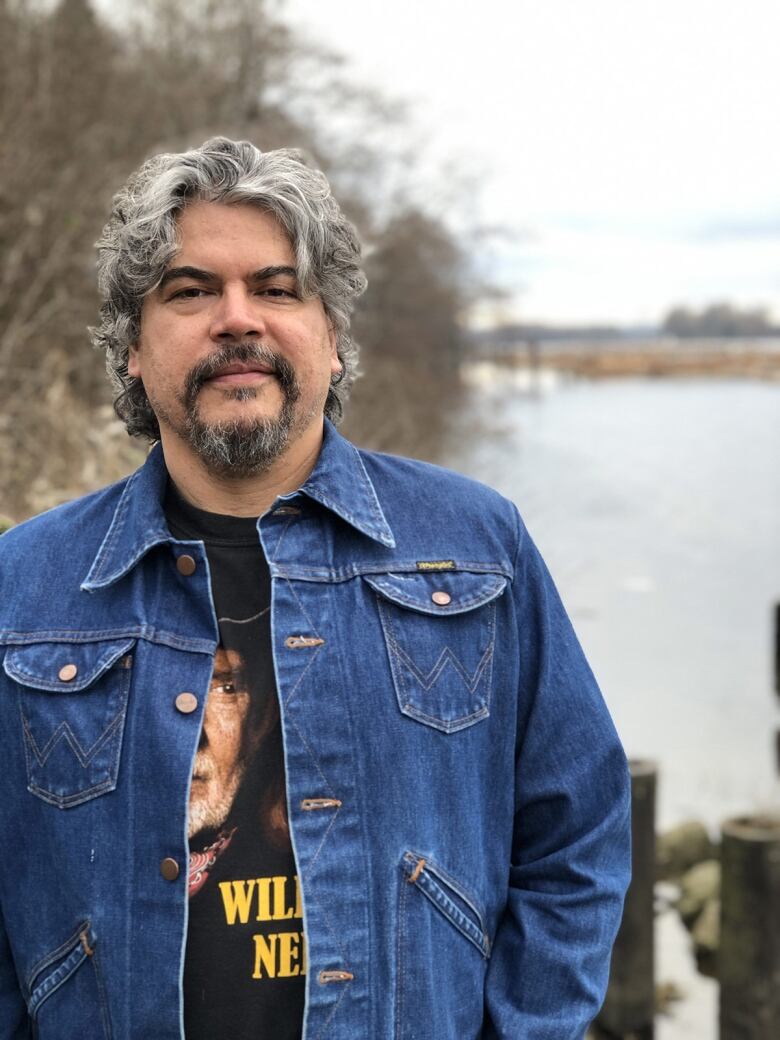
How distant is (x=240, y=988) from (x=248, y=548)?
66 cm

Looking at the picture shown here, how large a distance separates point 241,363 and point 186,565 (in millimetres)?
329

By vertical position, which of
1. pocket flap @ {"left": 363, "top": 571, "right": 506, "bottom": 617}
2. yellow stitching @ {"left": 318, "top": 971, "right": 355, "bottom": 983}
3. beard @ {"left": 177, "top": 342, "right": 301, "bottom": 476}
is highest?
beard @ {"left": 177, "top": 342, "right": 301, "bottom": 476}

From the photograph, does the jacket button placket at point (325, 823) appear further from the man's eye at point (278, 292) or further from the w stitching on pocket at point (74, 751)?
the man's eye at point (278, 292)

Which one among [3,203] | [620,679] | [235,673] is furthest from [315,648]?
[620,679]

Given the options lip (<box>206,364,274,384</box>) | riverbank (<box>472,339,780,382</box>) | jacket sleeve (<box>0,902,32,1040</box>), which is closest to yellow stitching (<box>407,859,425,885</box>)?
jacket sleeve (<box>0,902,32,1040</box>)

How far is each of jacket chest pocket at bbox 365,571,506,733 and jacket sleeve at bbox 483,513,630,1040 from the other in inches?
3.3

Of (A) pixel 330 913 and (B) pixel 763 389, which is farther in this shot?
(B) pixel 763 389

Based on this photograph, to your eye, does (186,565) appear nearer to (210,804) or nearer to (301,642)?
(301,642)

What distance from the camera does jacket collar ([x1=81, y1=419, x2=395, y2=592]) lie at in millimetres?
1942

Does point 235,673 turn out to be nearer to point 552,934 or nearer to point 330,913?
point 330,913

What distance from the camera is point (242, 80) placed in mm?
21266

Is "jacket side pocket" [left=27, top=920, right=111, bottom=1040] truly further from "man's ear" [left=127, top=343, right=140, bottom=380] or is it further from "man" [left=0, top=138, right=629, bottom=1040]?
"man's ear" [left=127, top=343, right=140, bottom=380]

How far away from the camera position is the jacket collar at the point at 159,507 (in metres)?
1.94

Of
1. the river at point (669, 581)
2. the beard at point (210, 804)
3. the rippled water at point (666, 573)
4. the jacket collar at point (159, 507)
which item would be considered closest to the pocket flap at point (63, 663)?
the jacket collar at point (159, 507)
